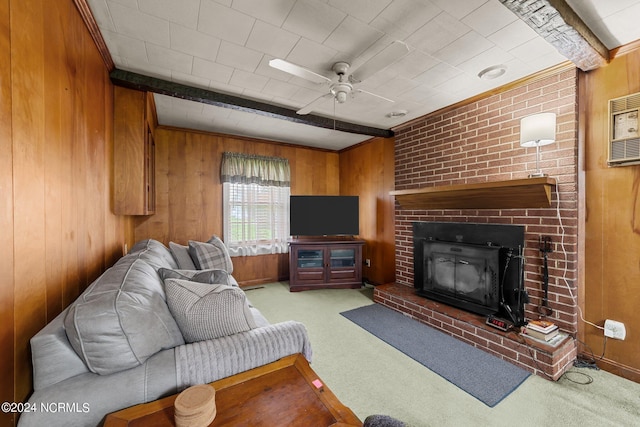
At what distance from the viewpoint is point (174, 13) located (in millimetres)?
1603

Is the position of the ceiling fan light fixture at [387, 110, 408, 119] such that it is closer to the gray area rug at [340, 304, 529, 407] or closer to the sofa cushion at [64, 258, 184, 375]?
the gray area rug at [340, 304, 529, 407]

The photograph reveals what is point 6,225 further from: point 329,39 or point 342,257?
point 342,257

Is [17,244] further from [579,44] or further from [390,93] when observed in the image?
[579,44]

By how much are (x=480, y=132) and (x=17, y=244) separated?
141 inches

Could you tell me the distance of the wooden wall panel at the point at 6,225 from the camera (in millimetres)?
839

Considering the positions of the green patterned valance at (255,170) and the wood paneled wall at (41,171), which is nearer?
the wood paneled wall at (41,171)

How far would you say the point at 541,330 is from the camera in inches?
83.3

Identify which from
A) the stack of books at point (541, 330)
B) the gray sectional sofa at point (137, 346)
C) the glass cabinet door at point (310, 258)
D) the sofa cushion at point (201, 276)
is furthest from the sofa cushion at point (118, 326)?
the glass cabinet door at point (310, 258)

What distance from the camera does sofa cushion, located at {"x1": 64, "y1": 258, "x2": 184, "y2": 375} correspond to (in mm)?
968

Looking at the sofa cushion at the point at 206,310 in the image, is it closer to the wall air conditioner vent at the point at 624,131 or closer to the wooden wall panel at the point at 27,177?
the wooden wall panel at the point at 27,177

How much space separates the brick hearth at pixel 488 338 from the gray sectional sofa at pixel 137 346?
1890 mm

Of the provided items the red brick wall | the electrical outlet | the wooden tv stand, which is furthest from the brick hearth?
the wooden tv stand

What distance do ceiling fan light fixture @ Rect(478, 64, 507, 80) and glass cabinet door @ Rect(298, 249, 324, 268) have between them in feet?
9.94

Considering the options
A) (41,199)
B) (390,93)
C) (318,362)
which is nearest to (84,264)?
(41,199)
